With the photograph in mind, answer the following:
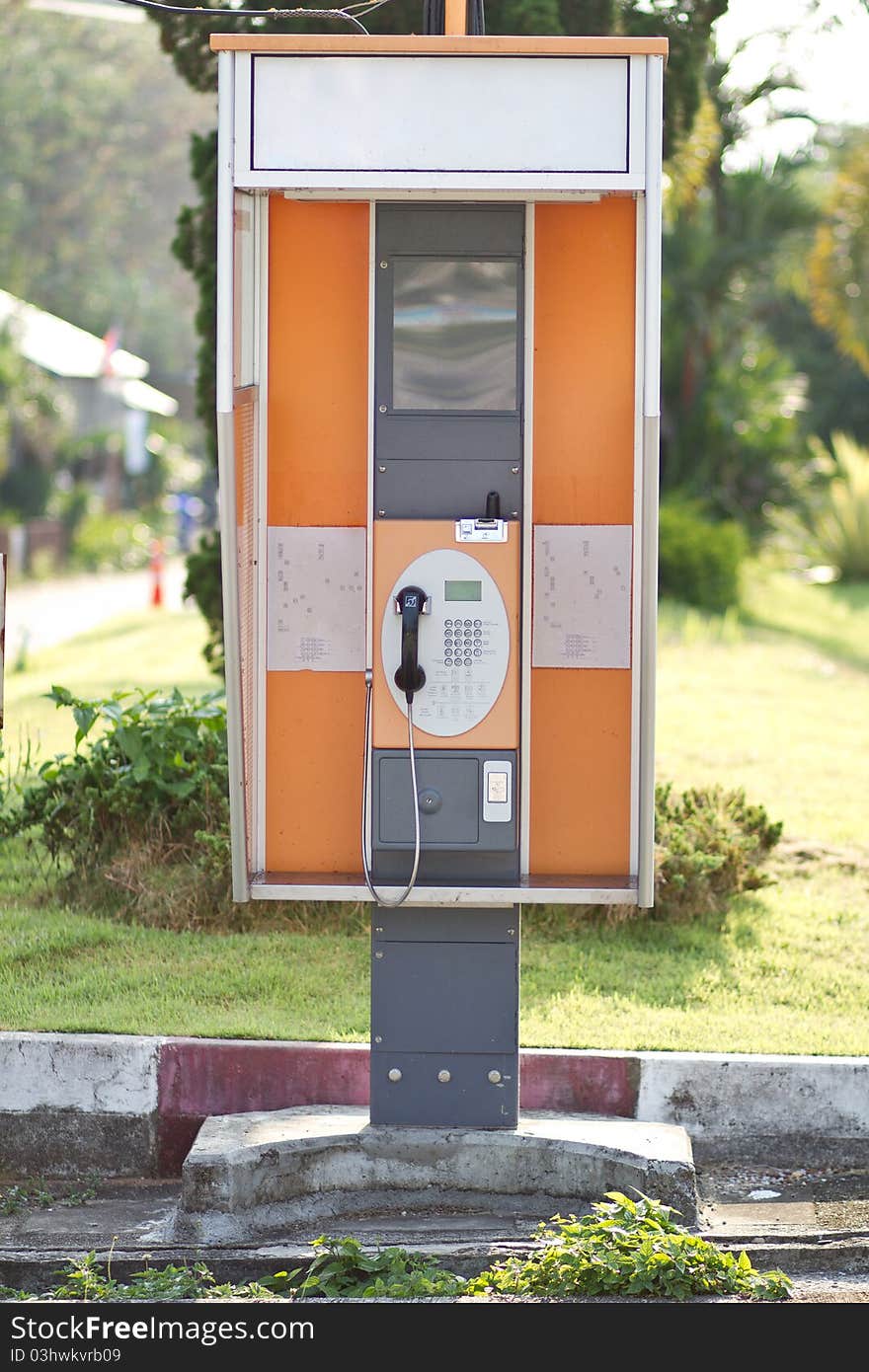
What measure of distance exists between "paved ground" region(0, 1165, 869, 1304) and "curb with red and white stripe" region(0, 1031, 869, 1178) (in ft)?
0.35

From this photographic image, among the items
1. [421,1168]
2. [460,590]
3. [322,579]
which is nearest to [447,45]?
[460,590]

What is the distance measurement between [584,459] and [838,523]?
17.0 meters

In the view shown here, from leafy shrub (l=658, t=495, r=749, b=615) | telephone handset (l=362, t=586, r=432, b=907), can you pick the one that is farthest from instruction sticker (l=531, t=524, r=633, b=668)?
leafy shrub (l=658, t=495, r=749, b=615)

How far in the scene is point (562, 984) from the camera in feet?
20.1

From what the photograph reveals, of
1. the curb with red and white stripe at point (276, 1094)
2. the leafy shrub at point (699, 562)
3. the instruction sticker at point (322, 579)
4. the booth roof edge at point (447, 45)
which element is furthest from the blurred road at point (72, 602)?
the booth roof edge at point (447, 45)

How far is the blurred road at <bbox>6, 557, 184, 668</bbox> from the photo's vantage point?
58.8 feet

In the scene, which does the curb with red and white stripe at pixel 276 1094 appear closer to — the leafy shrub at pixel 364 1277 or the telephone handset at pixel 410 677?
the telephone handset at pixel 410 677

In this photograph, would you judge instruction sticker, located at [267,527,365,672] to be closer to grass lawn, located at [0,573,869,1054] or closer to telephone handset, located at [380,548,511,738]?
A: telephone handset, located at [380,548,511,738]

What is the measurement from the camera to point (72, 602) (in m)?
22.0

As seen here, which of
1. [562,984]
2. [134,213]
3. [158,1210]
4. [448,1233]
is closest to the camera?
[448,1233]

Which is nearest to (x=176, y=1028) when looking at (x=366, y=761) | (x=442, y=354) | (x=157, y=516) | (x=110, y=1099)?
(x=110, y=1099)

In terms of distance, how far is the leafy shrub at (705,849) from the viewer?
6758mm
